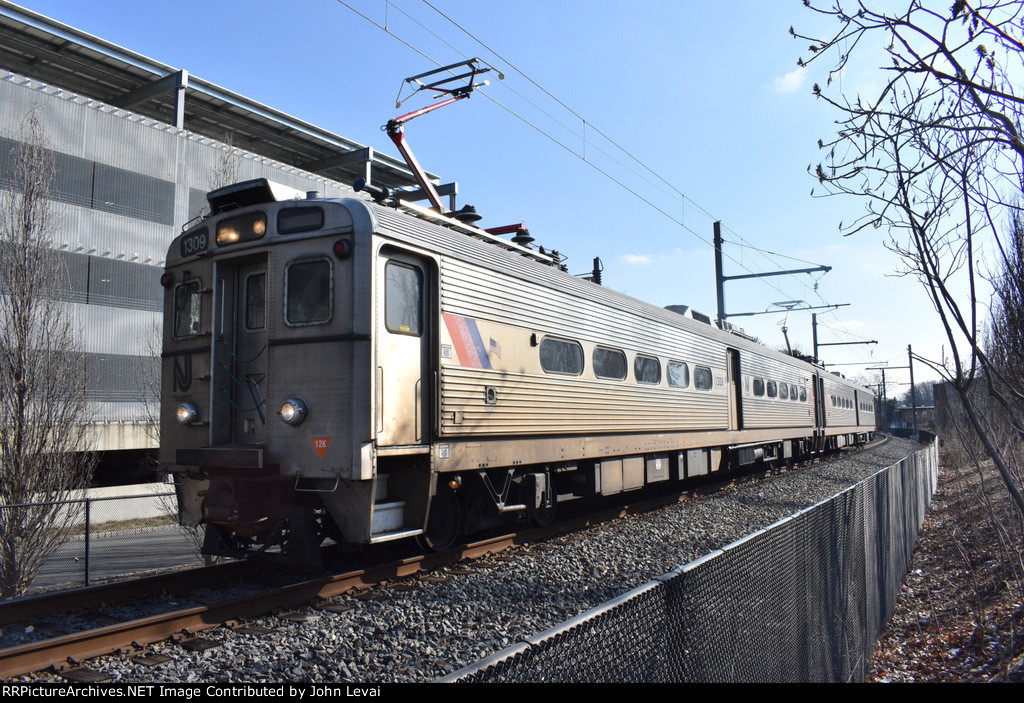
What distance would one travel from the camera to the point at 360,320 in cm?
604

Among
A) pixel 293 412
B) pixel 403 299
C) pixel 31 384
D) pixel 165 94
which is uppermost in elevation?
pixel 165 94

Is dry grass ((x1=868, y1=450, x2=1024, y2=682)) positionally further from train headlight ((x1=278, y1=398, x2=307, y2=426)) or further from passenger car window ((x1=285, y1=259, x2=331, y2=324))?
passenger car window ((x1=285, y1=259, x2=331, y2=324))

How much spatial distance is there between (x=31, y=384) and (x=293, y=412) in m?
7.42

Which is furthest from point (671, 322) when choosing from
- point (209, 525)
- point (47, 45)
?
point (47, 45)

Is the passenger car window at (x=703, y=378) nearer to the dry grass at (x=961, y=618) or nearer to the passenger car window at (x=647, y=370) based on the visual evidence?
the passenger car window at (x=647, y=370)

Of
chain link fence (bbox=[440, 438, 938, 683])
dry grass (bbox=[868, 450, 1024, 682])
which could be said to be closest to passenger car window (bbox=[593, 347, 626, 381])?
chain link fence (bbox=[440, 438, 938, 683])

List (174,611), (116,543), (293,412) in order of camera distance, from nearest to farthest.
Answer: (174,611) < (293,412) < (116,543)

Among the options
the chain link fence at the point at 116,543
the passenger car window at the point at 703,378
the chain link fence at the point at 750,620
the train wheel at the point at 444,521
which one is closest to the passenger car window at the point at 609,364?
the train wheel at the point at 444,521

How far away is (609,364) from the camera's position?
32.7 feet

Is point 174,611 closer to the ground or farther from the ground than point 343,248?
closer to the ground

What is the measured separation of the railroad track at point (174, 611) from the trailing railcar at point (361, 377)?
0.95 ft

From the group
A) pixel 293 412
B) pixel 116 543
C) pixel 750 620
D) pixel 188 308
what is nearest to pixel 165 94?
pixel 116 543

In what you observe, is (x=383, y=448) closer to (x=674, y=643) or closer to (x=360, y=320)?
(x=360, y=320)

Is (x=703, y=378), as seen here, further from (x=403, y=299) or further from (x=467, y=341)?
(x=403, y=299)
